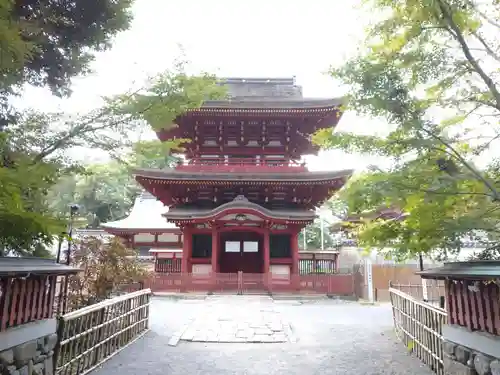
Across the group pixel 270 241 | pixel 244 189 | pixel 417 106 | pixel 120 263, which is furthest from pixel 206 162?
pixel 417 106

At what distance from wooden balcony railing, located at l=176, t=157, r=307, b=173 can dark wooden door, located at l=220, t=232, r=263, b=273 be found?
11.0 ft

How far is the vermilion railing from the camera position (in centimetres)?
1605

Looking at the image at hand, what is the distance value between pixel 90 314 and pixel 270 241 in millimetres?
12195

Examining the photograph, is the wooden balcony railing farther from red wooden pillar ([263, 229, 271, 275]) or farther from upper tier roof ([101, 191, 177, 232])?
upper tier roof ([101, 191, 177, 232])

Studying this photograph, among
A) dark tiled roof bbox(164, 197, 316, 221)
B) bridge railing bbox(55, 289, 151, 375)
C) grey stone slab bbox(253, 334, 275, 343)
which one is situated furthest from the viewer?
dark tiled roof bbox(164, 197, 316, 221)

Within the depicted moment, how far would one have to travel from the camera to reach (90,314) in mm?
6156

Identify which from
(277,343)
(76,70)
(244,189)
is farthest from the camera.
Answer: (244,189)

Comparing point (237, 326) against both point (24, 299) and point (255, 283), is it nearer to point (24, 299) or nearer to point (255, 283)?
point (24, 299)

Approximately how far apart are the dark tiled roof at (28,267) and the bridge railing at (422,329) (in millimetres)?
5710

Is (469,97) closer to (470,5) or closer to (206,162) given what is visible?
(470,5)

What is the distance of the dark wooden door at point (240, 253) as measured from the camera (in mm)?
18203

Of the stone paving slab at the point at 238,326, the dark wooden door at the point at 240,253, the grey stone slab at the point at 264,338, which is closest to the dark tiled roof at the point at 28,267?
the stone paving slab at the point at 238,326

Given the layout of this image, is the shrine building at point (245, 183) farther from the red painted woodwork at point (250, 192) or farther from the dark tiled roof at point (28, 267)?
the dark tiled roof at point (28, 267)

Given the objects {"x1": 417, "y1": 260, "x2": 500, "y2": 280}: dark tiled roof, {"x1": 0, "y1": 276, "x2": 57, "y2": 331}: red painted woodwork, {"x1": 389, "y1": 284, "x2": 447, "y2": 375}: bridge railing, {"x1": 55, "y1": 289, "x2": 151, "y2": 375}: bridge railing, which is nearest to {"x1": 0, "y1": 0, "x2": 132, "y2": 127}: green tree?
{"x1": 0, "y1": 276, "x2": 57, "y2": 331}: red painted woodwork
